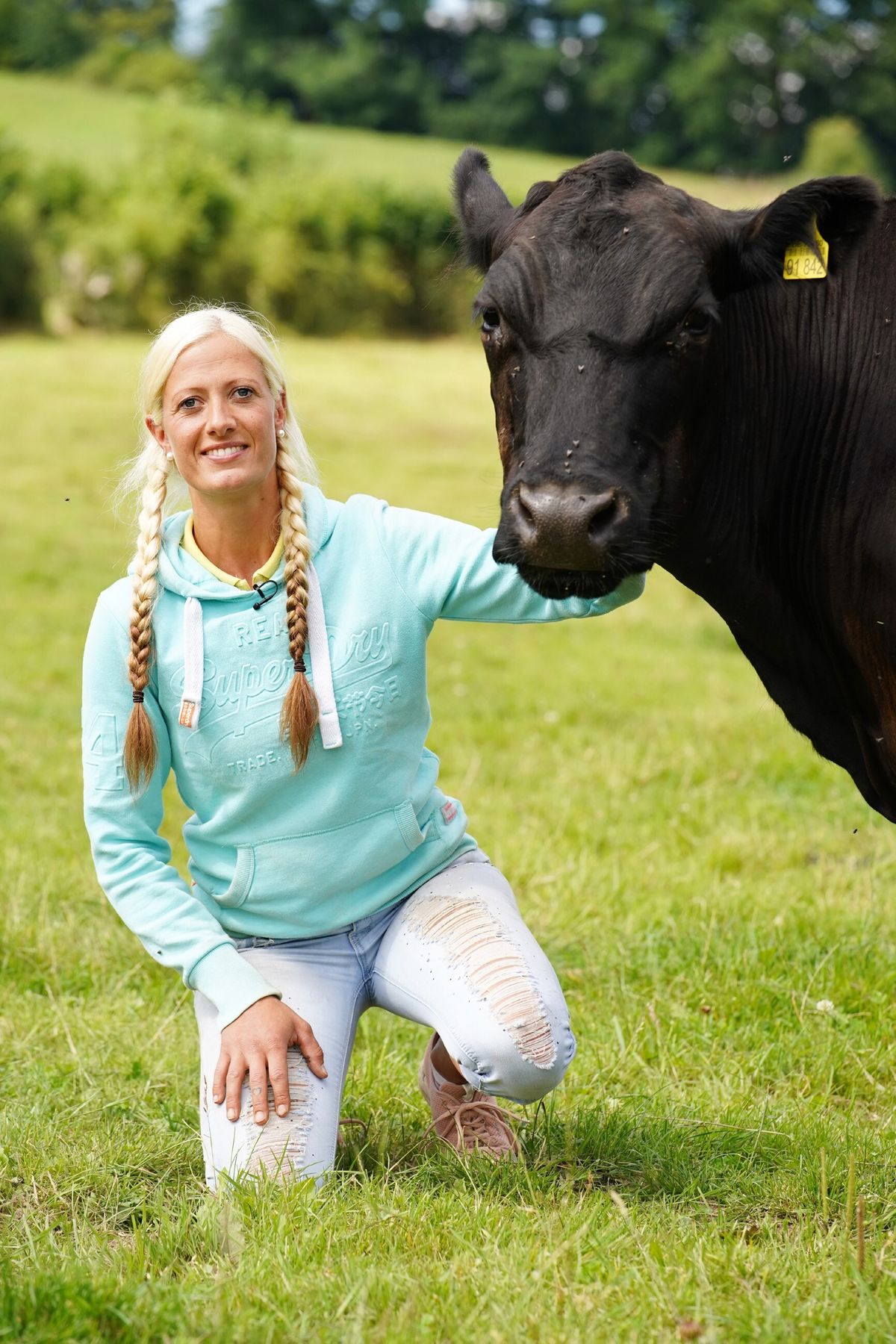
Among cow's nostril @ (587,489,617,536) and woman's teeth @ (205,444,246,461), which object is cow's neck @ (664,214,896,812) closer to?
cow's nostril @ (587,489,617,536)

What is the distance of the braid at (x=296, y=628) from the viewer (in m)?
3.46

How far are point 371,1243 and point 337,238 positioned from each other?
3260cm

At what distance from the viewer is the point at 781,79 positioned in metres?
57.5

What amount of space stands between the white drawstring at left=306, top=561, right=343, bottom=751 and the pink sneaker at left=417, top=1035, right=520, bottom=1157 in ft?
3.03

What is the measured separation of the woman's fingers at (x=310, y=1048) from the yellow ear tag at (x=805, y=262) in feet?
6.76

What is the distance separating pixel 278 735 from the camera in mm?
3533

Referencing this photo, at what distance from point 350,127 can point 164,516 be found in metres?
71.5

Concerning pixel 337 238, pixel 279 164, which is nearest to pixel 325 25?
pixel 279 164

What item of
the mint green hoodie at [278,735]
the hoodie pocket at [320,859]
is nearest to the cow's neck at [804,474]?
the mint green hoodie at [278,735]

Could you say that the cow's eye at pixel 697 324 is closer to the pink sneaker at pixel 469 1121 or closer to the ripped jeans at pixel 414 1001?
the ripped jeans at pixel 414 1001

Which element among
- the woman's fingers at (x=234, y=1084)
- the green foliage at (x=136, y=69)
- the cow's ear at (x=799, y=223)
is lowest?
the woman's fingers at (x=234, y=1084)

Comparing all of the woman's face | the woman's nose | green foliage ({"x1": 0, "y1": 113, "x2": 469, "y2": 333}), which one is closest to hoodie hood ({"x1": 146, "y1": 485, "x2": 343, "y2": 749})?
the woman's face

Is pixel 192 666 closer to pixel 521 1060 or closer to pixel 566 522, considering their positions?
pixel 566 522

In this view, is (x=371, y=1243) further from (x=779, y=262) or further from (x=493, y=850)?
(x=493, y=850)
